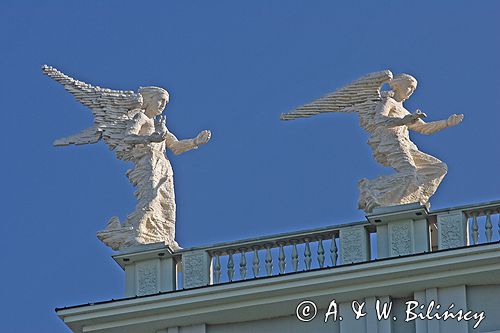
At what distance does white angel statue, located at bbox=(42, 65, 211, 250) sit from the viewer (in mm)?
36281

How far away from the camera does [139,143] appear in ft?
121

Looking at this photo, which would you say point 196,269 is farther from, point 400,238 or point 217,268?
point 400,238

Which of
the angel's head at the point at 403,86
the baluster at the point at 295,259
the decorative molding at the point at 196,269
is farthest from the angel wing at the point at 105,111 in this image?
the angel's head at the point at 403,86

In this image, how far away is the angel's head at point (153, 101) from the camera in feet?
123

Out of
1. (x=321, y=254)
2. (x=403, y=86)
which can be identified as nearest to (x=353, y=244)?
(x=321, y=254)

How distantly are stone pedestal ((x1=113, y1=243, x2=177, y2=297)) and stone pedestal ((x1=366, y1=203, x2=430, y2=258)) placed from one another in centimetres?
320

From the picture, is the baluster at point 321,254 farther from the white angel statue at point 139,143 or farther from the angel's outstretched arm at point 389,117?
the white angel statue at point 139,143

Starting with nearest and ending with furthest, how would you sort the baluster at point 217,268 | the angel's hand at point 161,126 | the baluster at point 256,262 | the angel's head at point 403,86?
the baluster at point 256,262 → the baluster at point 217,268 → the angel's head at point 403,86 → the angel's hand at point 161,126

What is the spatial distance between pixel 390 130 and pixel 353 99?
916 mm

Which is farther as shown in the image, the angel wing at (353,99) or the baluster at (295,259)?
the angel wing at (353,99)

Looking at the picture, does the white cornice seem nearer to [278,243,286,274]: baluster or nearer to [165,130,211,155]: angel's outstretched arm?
[278,243,286,274]: baluster

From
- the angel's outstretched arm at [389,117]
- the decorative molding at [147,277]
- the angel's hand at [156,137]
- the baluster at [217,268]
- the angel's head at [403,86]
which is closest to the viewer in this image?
the baluster at [217,268]

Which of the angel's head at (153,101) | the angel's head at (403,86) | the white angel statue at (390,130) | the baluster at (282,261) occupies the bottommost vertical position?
the baluster at (282,261)

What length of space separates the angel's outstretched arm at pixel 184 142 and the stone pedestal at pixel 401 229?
366 centimetres
